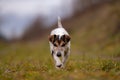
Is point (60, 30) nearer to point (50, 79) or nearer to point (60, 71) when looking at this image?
point (60, 71)

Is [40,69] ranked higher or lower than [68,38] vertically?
lower

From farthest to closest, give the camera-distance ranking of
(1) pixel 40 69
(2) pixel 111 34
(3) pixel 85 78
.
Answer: (2) pixel 111 34, (1) pixel 40 69, (3) pixel 85 78

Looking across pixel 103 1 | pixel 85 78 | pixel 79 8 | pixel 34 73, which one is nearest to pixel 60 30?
pixel 34 73

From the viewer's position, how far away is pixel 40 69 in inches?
536

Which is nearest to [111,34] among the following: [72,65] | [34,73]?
[72,65]

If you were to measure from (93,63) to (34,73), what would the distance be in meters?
2.83

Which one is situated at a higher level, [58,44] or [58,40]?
[58,40]

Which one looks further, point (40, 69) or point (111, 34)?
point (111, 34)

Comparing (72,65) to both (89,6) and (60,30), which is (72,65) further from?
(89,6)

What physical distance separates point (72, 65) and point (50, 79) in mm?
3209

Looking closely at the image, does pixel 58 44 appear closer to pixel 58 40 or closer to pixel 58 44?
pixel 58 44

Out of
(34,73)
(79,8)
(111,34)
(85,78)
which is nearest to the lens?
(85,78)

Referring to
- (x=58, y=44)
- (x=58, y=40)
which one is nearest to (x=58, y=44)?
(x=58, y=44)

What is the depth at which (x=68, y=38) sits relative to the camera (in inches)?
545
